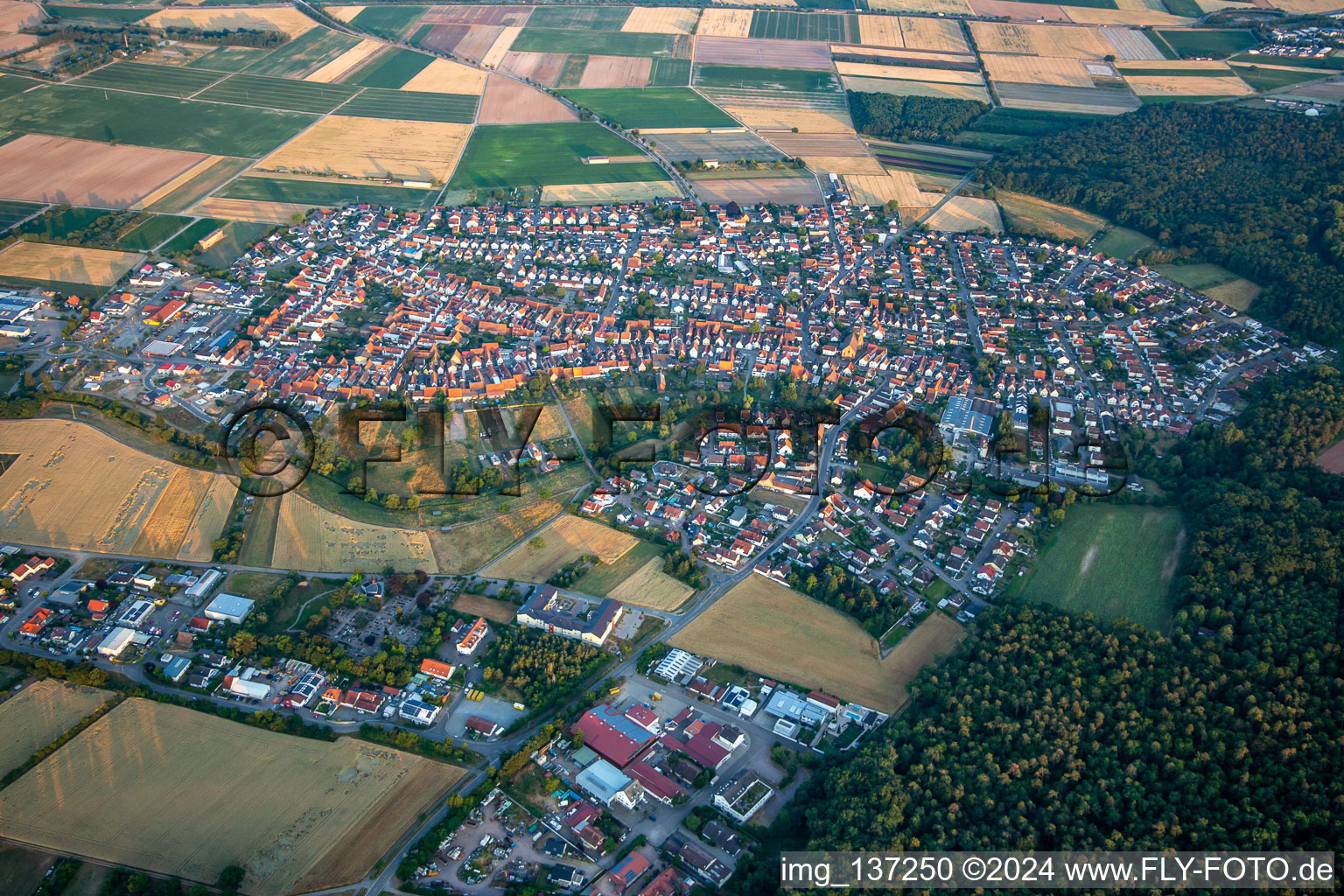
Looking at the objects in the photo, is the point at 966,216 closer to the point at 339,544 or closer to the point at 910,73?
the point at 910,73

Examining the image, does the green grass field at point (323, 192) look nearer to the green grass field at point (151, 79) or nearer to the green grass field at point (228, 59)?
the green grass field at point (151, 79)

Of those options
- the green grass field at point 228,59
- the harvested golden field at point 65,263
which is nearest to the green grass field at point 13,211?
the harvested golden field at point 65,263

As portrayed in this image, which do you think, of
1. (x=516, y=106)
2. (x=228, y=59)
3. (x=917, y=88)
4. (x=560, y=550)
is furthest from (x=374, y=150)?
(x=917, y=88)

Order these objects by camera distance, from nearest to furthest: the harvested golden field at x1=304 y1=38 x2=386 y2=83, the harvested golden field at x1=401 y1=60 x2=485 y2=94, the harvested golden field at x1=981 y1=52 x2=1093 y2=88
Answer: the harvested golden field at x1=401 y1=60 x2=485 y2=94 < the harvested golden field at x1=304 y1=38 x2=386 y2=83 < the harvested golden field at x1=981 y1=52 x2=1093 y2=88

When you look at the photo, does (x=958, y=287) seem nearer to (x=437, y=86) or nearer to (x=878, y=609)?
(x=878, y=609)

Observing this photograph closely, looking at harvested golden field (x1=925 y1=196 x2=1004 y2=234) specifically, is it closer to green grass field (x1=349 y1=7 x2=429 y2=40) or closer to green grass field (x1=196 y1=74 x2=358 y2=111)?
green grass field (x1=196 y1=74 x2=358 y2=111)

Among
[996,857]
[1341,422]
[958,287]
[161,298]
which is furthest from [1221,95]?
[161,298]

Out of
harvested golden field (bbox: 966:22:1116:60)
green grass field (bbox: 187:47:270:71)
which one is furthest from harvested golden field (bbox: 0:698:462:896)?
harvested golden field (bbox: 966:22:1116:60)
